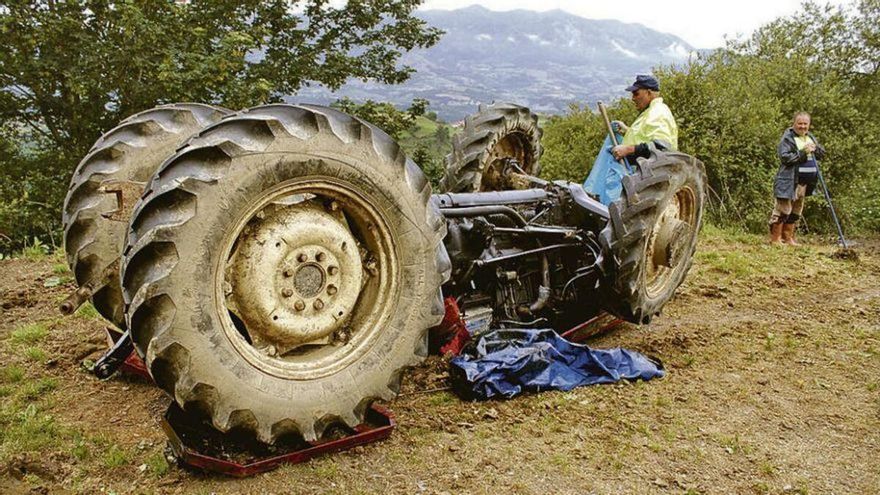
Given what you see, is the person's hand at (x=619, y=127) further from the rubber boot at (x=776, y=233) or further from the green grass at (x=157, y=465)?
the green grass at (x=157, y=465)

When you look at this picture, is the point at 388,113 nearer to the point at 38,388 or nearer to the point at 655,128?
the point at 655,128

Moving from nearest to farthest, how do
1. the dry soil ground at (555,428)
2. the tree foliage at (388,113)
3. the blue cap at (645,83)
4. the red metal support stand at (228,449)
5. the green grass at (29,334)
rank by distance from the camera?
the red metal support stand at (228,449) < the dry soil ground at (555,428) < the green grass at (29,334) < the blue cap at (645,83) < the tree foliage at (388,113)

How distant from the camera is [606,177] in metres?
6.43

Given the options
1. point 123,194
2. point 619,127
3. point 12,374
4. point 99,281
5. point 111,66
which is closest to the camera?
point 123,194

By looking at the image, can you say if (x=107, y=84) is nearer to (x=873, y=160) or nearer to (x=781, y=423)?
(x=781, y=423)

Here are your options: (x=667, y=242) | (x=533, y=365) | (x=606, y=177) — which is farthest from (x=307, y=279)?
(x=606, y=177)

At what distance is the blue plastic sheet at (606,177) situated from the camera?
6297mm

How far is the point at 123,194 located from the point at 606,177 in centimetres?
461

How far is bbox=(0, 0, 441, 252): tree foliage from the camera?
11.3 meters


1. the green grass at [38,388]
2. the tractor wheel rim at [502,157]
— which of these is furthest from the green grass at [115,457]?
the tractor wheel rim at [502,157]

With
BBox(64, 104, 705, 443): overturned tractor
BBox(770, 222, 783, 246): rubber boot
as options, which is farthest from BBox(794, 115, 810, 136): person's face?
BBox(64, 104, 705, 443): overturned tractor

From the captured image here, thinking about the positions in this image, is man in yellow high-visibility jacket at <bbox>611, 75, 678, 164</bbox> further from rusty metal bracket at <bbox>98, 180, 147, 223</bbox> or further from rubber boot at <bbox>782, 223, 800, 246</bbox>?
rubber boot at <bbox>782, 223, 800, 246</bbox>

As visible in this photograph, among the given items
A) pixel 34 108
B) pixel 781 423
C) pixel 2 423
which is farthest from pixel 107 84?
pixel 781 423

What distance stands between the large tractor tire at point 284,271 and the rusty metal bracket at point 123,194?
2.00 ft
